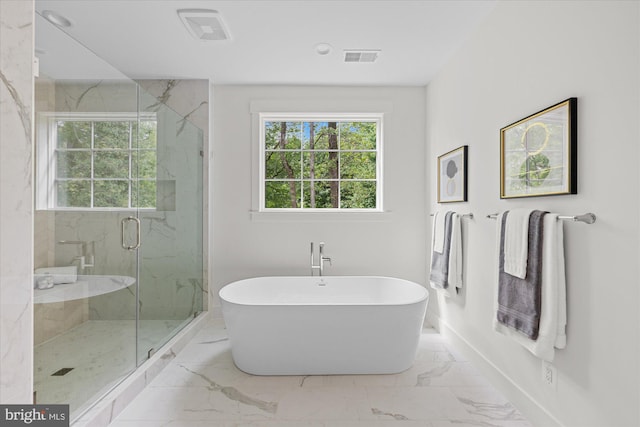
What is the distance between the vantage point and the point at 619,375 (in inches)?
53.5

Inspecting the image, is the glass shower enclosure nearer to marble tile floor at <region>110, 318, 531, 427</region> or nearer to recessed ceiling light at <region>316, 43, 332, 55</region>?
marble tile floor at <region>110, 318, 531, 427</region>

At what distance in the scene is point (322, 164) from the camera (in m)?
3.74

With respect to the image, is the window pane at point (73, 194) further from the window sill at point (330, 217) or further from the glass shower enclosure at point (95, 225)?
the window sill at point (330, 217)

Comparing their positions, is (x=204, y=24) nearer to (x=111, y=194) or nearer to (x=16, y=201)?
(x=111, y=194)

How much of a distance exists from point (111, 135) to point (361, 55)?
6.54 ft

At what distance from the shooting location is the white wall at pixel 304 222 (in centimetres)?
359

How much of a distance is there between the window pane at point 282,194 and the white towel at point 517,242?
2238 mm

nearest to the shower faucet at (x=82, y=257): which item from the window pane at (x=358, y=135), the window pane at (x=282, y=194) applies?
the window pane at (x=282, y=194)

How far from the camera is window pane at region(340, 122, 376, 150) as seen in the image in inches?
147

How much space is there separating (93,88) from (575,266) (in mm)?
2589

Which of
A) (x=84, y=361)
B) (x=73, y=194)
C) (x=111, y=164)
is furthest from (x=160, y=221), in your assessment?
(x=84, y=361)

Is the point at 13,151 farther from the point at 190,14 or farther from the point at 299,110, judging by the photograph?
the point at 299,110

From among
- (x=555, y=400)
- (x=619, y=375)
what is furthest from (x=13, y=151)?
(x=555, y=400)

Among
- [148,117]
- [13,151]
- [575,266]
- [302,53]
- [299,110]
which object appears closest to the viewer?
[13,151]
